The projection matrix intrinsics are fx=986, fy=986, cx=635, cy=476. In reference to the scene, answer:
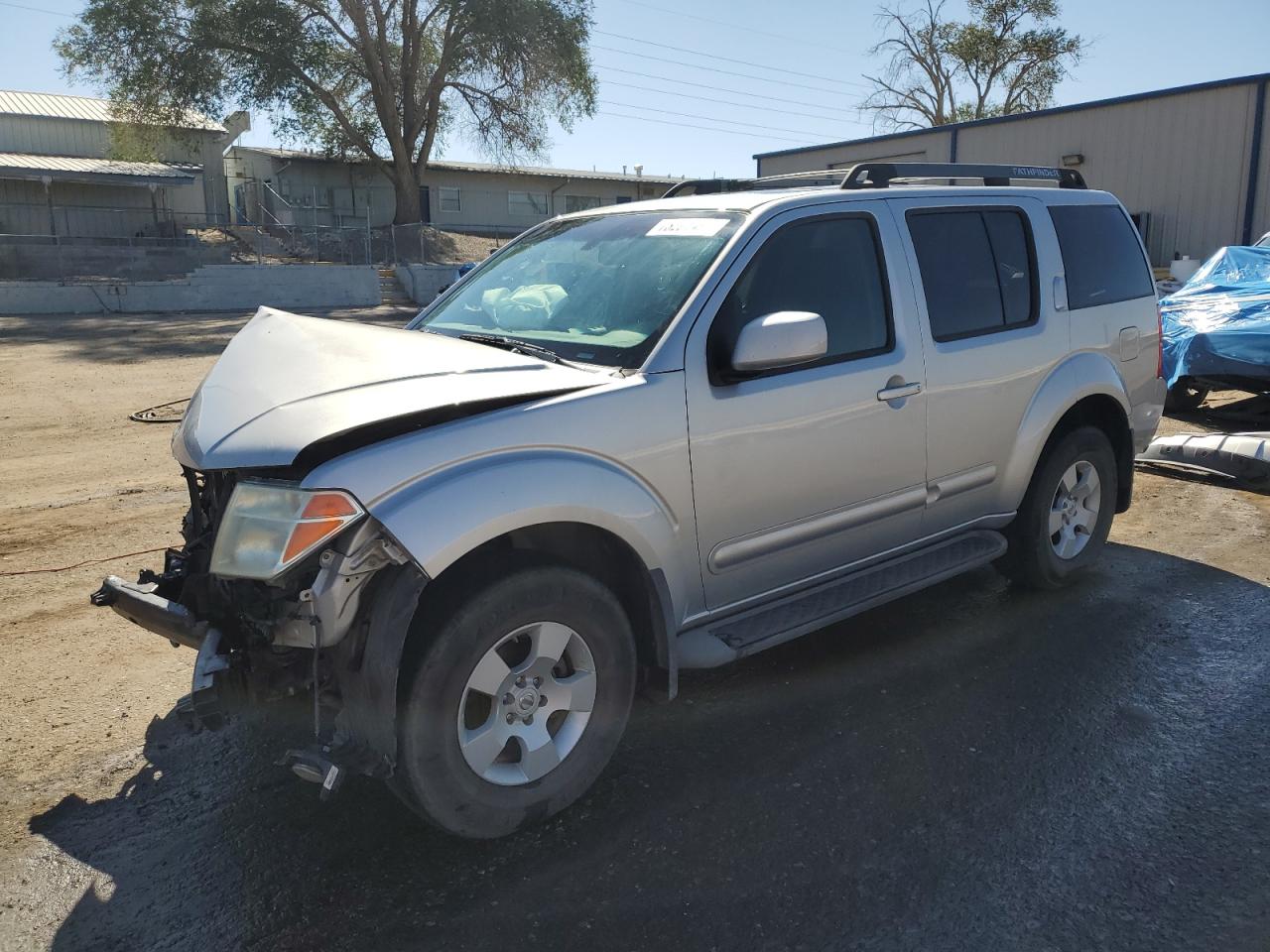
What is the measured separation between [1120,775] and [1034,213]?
2.83 metres

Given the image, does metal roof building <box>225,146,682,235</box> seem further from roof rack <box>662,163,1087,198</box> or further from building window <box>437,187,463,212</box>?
roof rack <box>662,163,1087,198</box>

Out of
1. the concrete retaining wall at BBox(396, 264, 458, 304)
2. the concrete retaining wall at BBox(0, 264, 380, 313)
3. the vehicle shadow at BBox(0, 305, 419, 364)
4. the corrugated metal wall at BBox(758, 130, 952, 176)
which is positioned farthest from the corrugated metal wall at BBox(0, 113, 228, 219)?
the corrugated metal wall at BBox(758, 130, 952, 176)

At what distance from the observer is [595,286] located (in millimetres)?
3914

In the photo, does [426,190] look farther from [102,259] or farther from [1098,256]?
[1098,256]

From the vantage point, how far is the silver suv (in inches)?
109

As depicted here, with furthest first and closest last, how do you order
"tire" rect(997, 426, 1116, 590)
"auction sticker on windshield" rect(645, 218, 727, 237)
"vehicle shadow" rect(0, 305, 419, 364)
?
"vehicle shadow" rect(0, 305, 419, 364) < "tire" rect(997, 426, 1116, 590) < "auction sticker on windshield" rect(645, 218, 727, 237)

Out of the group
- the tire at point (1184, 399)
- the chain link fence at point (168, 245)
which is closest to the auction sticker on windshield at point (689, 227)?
the tire at point (1184, 399)

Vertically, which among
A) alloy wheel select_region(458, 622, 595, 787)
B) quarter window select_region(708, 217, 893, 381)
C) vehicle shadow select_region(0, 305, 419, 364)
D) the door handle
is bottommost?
alloy wheel select_region(458, 622, 595, 787)

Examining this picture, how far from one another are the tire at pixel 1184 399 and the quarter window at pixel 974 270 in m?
6.79

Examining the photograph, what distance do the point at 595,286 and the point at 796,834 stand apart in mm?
2155

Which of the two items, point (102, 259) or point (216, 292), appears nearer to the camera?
point (216, 292)

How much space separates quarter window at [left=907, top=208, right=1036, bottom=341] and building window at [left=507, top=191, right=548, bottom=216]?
145 ft

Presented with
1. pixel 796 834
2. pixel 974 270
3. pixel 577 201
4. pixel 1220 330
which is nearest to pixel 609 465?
pixel 796 834

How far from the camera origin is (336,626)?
8.97 ft
